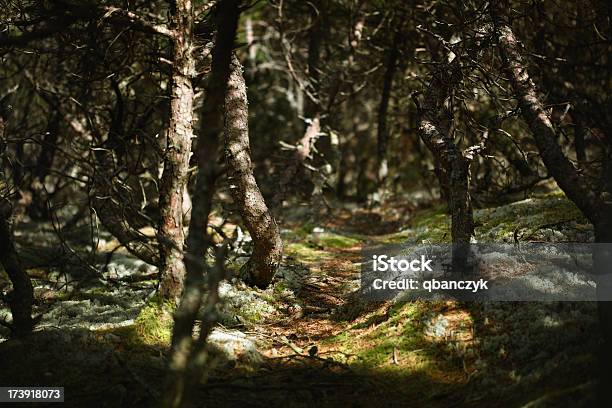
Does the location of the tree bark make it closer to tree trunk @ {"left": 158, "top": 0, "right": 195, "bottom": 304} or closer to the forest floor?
the forest floor

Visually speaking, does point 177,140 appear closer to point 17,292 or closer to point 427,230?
point 17,292

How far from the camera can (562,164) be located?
6.39 m

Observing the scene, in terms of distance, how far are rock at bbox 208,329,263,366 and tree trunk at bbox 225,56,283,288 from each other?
73.6 inches

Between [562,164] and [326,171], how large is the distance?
9596mm

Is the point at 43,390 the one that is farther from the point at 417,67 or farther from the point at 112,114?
the point at 417,67

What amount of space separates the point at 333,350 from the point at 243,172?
3.03m

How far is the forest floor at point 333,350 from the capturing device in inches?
226

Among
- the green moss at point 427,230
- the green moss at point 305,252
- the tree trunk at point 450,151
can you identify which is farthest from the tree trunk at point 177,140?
the green moss at point 427,230

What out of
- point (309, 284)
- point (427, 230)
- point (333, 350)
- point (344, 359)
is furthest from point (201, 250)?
point (427, 230)

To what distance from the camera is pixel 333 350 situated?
7145 mm

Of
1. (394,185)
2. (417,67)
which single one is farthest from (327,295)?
(394,185)

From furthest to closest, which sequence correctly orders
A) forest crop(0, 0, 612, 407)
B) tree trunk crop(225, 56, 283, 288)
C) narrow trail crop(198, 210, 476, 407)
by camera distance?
tree trunk crop(225, 56, 283, 288) → narrow trail crop(198, 210, 476, 407) → forest crop(0, 0, 612, 407)

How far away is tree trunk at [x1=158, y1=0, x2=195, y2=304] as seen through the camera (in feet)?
23.4

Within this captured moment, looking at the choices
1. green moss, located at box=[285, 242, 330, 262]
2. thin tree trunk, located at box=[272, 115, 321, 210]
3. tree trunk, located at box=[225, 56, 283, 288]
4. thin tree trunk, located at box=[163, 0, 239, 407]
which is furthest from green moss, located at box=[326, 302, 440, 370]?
thin tree trunk, located at box=[272, 115, 321, 210]
